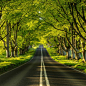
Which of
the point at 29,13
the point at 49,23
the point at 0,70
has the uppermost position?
the point at 29,13

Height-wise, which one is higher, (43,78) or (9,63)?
(9,63)

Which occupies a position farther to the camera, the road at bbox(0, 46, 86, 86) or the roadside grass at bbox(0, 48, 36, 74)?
the roadside grass at bbox(0, 48, 36, 74)

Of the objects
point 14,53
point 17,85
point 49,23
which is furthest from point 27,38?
point 17,85

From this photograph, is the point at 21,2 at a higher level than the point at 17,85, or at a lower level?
higher

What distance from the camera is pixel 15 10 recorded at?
13.2m

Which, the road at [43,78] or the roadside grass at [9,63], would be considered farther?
the roadside grass at [9,63]

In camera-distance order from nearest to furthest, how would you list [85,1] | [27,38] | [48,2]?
[85,1] → [48,2] → [27,38]

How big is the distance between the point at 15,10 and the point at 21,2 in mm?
1140

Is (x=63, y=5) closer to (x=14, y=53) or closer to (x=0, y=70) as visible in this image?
(x=0, y=70)

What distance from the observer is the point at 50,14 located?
15.7 m

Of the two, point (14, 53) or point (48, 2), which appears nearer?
point (48, 2)

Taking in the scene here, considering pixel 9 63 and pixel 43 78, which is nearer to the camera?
pixel 43 78

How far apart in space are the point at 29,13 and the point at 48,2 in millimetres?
3619

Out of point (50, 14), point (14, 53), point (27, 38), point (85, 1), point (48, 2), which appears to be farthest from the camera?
point (27, 38)
